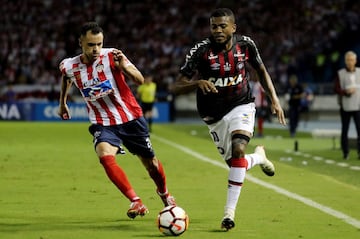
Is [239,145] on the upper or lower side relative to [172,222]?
upper

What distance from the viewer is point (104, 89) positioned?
10.2m

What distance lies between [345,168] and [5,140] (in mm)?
11739

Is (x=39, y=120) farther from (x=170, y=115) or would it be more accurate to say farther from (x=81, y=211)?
(x=81, y=211)

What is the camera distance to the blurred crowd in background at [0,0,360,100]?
44031mm

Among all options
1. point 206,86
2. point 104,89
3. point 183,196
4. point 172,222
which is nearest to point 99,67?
point 104,89

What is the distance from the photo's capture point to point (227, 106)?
10141 mm

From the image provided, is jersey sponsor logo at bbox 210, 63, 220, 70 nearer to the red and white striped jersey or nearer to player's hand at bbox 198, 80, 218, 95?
player's hand at bbox 198, 80, 218, 95

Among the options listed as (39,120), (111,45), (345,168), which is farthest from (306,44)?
(345,168)

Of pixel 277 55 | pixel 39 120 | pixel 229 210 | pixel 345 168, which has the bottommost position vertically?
pixel 39 120

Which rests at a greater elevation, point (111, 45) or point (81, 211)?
point (81, 211)

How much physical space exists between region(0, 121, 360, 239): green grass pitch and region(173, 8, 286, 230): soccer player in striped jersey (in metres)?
0.81

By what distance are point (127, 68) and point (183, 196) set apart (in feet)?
11.0

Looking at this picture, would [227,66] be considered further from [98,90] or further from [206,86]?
[98,90]

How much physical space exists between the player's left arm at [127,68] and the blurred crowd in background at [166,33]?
33.0 metres
